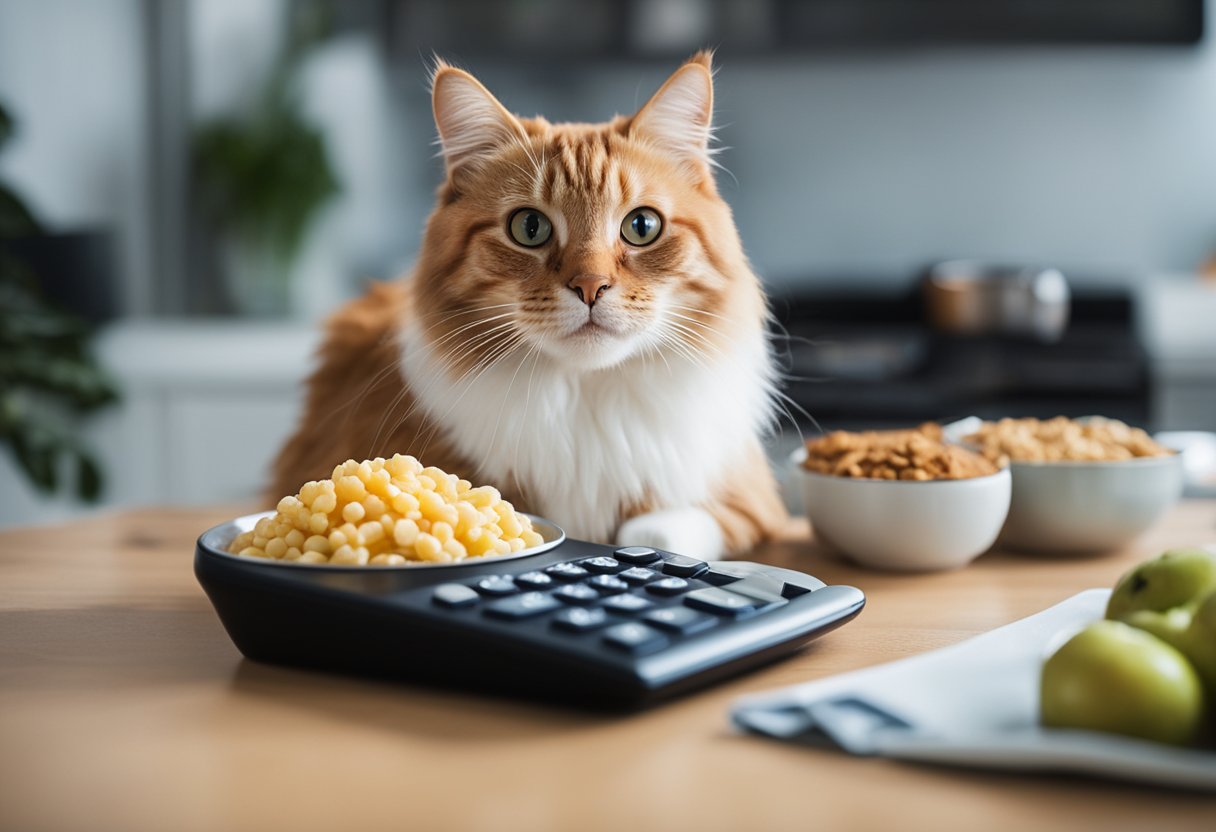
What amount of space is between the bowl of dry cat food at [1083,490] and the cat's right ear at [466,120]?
0.63 metres

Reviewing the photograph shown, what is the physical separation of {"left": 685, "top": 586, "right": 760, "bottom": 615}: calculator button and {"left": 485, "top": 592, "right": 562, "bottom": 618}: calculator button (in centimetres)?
9

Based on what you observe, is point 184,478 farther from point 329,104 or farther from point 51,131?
point 329,104

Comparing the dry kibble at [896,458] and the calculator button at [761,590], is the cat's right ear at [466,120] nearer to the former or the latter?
the dry kibble at [896,458]

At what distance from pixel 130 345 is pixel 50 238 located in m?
0.45

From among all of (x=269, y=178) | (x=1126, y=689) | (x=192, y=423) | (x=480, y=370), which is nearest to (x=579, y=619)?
(x=1126, y=689)

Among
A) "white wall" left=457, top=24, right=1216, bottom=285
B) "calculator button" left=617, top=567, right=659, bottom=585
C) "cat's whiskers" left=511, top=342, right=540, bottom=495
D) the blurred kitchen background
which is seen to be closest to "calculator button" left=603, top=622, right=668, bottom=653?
"calculator button" left=617, top=567, right=659, bottom=585

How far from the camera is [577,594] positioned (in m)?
0.76

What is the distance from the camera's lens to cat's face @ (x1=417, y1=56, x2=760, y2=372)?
115 cm

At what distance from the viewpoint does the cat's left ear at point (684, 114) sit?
1230 millimetres

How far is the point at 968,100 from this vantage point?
4320mm

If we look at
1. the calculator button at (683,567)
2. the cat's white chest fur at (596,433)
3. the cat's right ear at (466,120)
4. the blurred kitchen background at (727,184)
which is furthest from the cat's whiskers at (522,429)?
the blurred kitchen background at (727,184)

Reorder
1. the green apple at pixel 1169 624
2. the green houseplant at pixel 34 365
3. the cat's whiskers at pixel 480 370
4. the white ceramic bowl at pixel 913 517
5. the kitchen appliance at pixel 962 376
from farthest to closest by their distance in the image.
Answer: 1. the kitchen appliance at pixel 962 376
2. the green houseplant at pixel 34 365
3. the cat's whiskers at pixel 480 370
4. the white ceramic bowl at pixel 913 517
5. the green apple at pixel 1169 624

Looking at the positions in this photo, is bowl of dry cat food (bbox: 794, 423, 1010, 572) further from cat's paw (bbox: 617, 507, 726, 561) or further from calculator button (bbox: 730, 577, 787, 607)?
calculator button (bbox: 730, 577, 787, 607)

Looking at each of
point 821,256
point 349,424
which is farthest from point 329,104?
point 349,424
